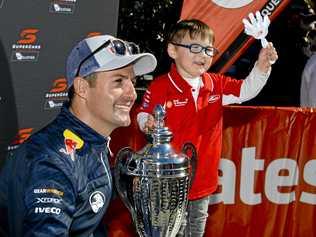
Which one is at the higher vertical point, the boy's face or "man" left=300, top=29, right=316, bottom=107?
the boy's face

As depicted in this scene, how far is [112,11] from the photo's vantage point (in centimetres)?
452

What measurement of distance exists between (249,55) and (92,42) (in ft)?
19.4

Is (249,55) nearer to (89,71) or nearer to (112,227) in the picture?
(112,227)

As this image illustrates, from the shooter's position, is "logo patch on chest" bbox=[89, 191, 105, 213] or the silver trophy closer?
"logo patch on chest" bbox=[89, 191, 105, 213]

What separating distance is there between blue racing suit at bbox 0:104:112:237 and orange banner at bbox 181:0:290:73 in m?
2.95

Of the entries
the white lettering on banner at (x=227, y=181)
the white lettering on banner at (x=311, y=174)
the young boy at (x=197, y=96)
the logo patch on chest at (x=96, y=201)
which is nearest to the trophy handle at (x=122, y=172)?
the logo patch on chest at (x=96, y=201)

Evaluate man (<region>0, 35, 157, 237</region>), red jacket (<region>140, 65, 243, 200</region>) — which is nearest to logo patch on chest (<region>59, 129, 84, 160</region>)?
man (<region>0, 35, 157, 237</region>)

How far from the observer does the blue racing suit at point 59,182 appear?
76.5 inches

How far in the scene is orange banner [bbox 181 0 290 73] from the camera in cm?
508

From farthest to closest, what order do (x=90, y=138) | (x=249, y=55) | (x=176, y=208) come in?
(x=249, y=55) → (x=176, y=208) → (x=90, y=138)

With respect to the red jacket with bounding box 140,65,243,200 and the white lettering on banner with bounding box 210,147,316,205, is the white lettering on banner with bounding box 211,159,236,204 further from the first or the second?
the red jacket with bounding box 140,65,243,200

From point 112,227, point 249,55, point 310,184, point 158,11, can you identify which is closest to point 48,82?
point 112,227

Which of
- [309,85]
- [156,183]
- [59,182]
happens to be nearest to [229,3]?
[309,85]

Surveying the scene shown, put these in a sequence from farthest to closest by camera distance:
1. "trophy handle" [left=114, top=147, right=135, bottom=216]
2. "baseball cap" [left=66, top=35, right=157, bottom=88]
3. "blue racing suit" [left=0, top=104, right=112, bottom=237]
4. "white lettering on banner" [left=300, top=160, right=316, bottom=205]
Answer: "white lettering on banner" [left=300, top=160, right=316, bottom=205] → "trophy handle" [left=114, top=147, right=135, bottom=216] → "baseball cap" [left=66, top=35, right=157, bottom=88] → "blue racing suit" [left=0, top=104, right=112, bottom=237]
